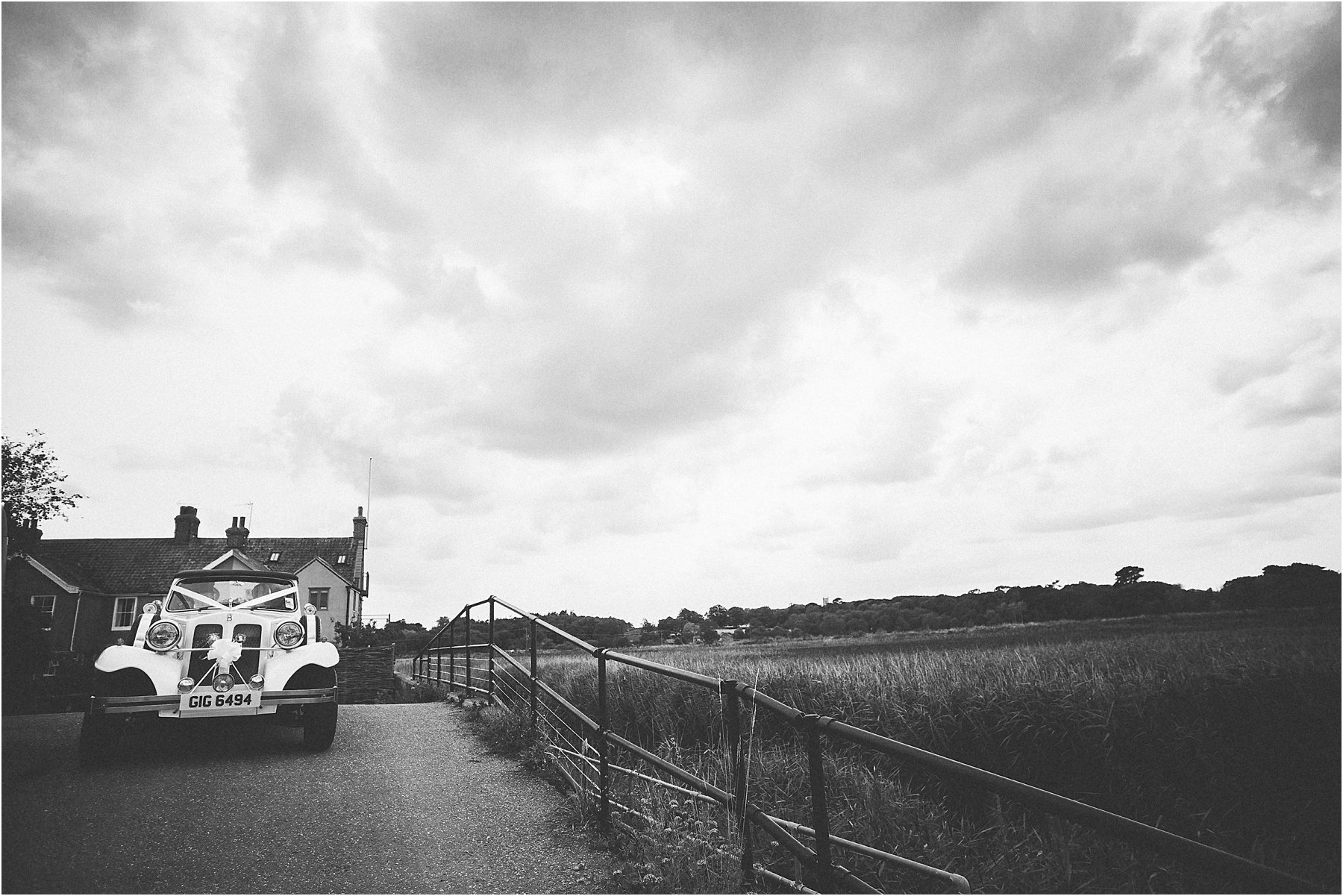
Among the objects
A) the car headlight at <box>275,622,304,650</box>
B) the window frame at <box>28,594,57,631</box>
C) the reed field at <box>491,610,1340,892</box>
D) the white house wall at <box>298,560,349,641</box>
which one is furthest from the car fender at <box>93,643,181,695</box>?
the white house wall at <box>298,560,349,641</box>

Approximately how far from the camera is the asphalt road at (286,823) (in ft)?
11.8

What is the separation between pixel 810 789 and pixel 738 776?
1.27 ft

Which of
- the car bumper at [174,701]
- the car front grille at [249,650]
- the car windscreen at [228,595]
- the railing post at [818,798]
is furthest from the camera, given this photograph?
the car windscreen at [228,595]

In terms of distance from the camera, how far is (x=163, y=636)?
252 inches

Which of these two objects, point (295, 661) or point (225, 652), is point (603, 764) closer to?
point (295, 661)

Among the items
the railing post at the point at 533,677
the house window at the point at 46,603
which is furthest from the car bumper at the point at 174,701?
the house window at the point at 46,603

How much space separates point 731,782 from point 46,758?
20.2ft

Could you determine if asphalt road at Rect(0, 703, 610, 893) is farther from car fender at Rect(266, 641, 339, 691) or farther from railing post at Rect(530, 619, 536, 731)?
car fender at Rect(266, 641, 339, 691)

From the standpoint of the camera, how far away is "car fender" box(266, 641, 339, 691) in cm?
648

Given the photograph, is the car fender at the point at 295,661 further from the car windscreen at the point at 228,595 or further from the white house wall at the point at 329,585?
the white house wall at the point at 329,585

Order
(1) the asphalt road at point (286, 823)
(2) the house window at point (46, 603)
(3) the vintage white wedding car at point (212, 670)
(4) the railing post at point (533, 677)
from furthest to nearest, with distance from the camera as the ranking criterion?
(2) the house window at point (46, 603) < (4) the railing post at point (533, 677) < (3) the vintage white wedding car at point (212, 670) < (1) the asphalt road at point (286, 823)

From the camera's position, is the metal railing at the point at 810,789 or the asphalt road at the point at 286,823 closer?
the metal railing at the point at 810,789

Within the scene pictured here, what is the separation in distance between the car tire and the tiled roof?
34.4 m

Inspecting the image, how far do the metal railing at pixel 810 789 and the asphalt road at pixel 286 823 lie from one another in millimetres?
419
